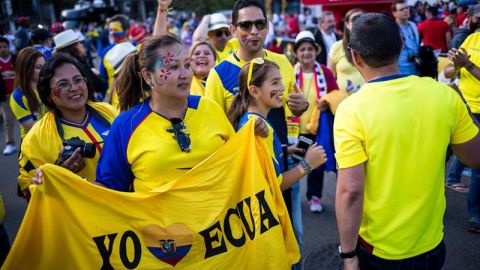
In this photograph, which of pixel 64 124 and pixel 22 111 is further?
pixel 22 111

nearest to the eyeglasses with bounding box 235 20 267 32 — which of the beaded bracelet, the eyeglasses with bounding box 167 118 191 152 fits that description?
the beaded bracelet

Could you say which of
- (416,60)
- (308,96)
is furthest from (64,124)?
(416,60)

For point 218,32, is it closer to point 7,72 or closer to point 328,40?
point 328,40

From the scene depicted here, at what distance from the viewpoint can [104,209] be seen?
220cm

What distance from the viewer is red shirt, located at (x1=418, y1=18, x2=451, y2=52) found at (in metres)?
9.13

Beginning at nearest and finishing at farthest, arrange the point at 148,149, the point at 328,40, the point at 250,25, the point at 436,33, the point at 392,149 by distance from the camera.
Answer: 1. the point at 392,149
2. the point at 148,149
3. the point at 250,25
4. the point at 328,40
5. the point at 436,33

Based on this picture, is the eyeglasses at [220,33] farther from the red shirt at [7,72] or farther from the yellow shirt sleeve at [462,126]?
the red shirt at [7,72]

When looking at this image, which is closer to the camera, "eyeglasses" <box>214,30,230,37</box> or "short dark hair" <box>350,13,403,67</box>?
"short dark hair" <box>350,13,403,67</box>

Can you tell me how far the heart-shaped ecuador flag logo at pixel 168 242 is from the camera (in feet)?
7.30

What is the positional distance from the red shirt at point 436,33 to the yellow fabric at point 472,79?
5199mm

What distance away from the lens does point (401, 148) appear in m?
1.93

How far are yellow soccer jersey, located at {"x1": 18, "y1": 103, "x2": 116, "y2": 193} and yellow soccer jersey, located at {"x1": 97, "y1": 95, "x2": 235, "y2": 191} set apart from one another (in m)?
0.56

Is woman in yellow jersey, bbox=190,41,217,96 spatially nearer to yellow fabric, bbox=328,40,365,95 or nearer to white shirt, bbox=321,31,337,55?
yellow fabric, bbox=328,40,365,95

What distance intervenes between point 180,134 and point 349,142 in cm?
85
